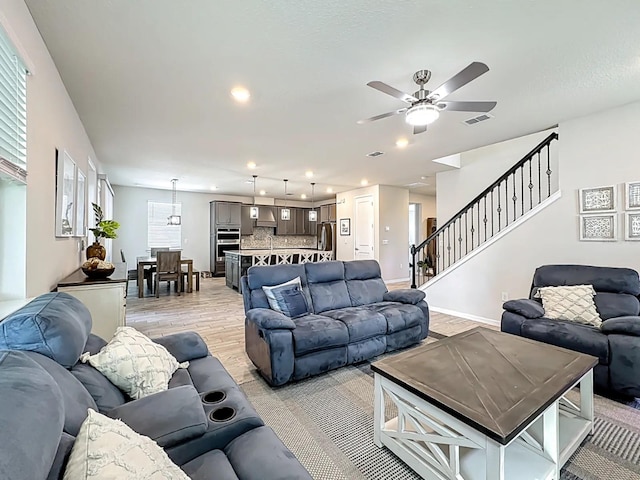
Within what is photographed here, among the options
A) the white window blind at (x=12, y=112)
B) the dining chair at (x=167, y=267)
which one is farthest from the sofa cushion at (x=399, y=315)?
the dining chair at (x=167, y=267)

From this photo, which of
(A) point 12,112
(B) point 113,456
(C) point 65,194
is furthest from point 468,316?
(A) point 12,112

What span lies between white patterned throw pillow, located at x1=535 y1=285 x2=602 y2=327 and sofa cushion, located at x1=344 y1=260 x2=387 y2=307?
176 cm

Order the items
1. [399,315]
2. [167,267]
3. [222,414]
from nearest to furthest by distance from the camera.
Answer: [222,414] → [399,315] → [167,267]

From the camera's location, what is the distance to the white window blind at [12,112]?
1.65 m

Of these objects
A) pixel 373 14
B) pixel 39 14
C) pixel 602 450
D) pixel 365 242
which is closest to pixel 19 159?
pixel 39 14

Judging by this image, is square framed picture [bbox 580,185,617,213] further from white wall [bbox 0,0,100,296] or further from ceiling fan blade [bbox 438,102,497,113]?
white wall [bbox 0,0,100,296]

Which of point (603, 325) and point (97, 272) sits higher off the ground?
point (97, 272)

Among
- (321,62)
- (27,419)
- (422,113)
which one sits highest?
(321,62)

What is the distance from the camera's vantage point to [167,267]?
6430 millimetres

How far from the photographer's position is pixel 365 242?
817 centimetres

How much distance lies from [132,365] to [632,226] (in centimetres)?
482

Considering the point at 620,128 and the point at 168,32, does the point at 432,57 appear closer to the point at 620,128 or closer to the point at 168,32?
the point at 168,32

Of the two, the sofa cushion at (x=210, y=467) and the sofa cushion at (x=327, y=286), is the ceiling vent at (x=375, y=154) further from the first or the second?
the sofa cushion at (x=210, y=467)

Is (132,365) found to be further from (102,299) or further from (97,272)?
(97,272)
